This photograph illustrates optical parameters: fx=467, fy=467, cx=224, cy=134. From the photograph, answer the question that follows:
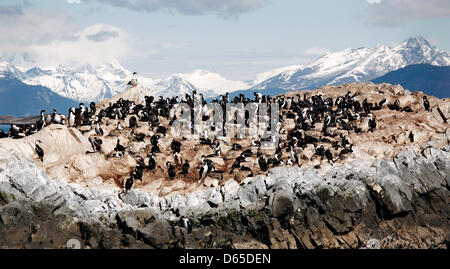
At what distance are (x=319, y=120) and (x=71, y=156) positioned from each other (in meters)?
21.9

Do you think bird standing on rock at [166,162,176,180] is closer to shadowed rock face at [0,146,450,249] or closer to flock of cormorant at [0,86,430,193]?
flock of cormorant at [0,86,430,193]

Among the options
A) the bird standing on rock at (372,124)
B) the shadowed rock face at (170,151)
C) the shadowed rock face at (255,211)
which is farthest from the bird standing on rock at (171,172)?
the bird standing on rock at (372,124)

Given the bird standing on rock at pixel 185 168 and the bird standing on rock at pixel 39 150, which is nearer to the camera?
the bird standing on rock at pixel 39 150

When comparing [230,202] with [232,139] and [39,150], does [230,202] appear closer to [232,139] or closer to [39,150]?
[232,139]

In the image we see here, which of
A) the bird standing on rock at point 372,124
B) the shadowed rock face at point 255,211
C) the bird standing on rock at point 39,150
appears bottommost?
the shadowed rock face at point 255,211

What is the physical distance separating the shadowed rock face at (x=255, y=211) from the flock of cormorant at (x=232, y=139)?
2068 millimetres

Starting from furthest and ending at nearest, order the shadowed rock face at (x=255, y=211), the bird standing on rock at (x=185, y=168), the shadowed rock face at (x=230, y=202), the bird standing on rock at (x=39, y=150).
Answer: the bird standing on rock at (x=185, y=168) < the bird standing on rock at (x=39, y=150) < the shadowed rock face at (x=230, y=202) < the shadowed rock face at (x=255, y=211)

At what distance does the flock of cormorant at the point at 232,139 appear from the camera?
33625mm

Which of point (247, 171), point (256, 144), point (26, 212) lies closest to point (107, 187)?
point (26, 212)

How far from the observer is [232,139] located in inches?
1574

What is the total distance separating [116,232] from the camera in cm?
2719

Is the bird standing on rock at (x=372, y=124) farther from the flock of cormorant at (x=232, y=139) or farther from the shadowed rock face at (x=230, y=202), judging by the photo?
the shadowed rock face at (x=230, y=202)

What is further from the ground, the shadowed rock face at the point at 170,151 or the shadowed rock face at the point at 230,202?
the shadowed rock face at the point at 170,151

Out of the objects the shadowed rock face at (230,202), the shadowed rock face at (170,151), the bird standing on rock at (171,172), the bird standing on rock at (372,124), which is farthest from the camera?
the bird standing on rock at (372,124)
